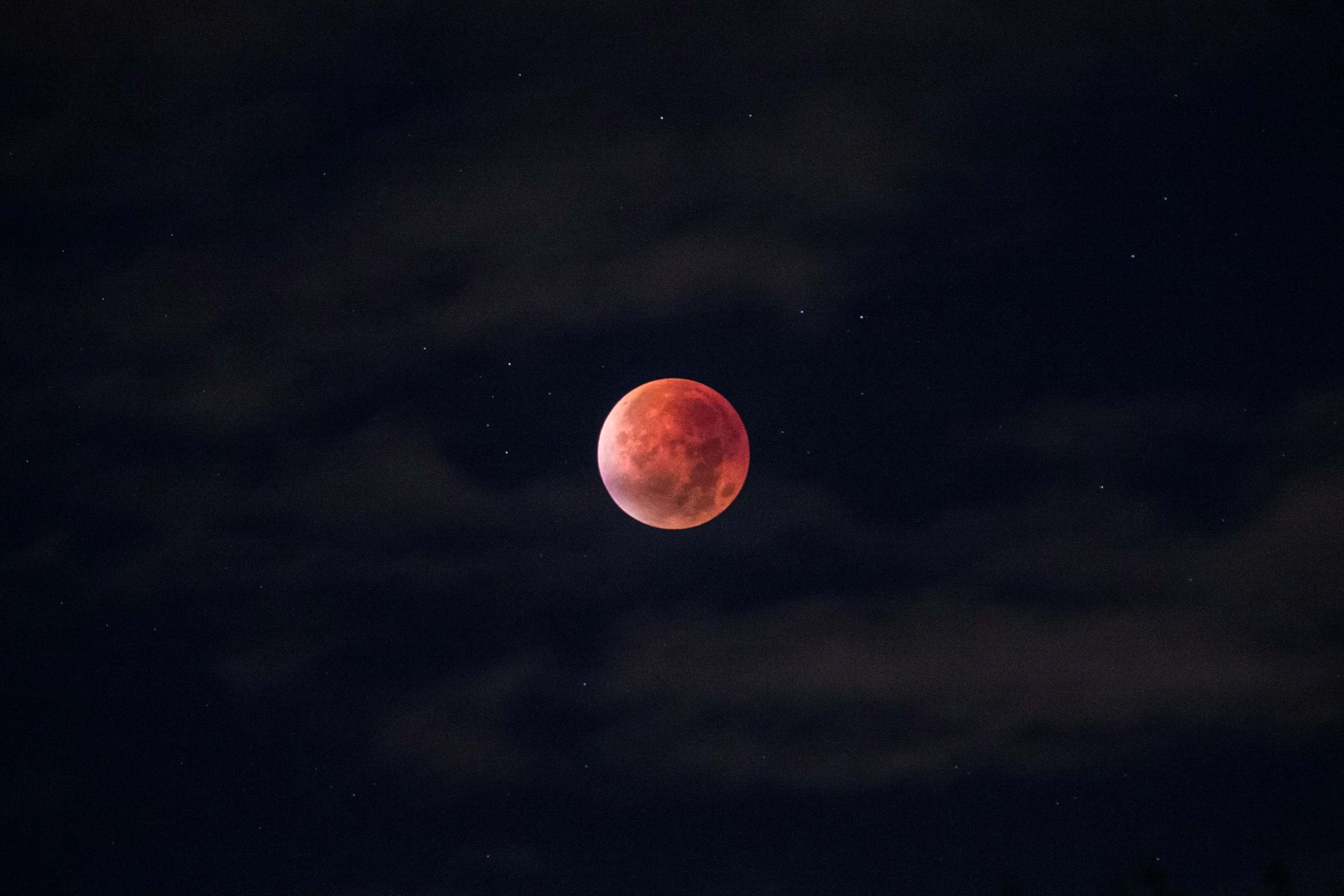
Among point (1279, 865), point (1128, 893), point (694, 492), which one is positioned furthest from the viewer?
point (1128, 893)

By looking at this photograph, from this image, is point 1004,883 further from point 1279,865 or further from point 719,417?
point 719,417

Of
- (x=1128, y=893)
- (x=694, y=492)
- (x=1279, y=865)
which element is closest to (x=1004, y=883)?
(x=1128, y=893)

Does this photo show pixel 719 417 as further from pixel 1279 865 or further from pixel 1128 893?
pixel 1128 893

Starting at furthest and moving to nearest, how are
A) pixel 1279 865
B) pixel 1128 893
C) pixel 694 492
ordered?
pixel 1128 893 → pixel 1279 865 → pixel 694 492

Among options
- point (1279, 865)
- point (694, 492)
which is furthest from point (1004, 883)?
point (694, 492)

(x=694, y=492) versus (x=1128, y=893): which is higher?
(x=694, y=492)

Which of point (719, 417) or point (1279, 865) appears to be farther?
point (1279, 865)

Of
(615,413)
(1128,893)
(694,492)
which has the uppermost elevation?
(615,413)
